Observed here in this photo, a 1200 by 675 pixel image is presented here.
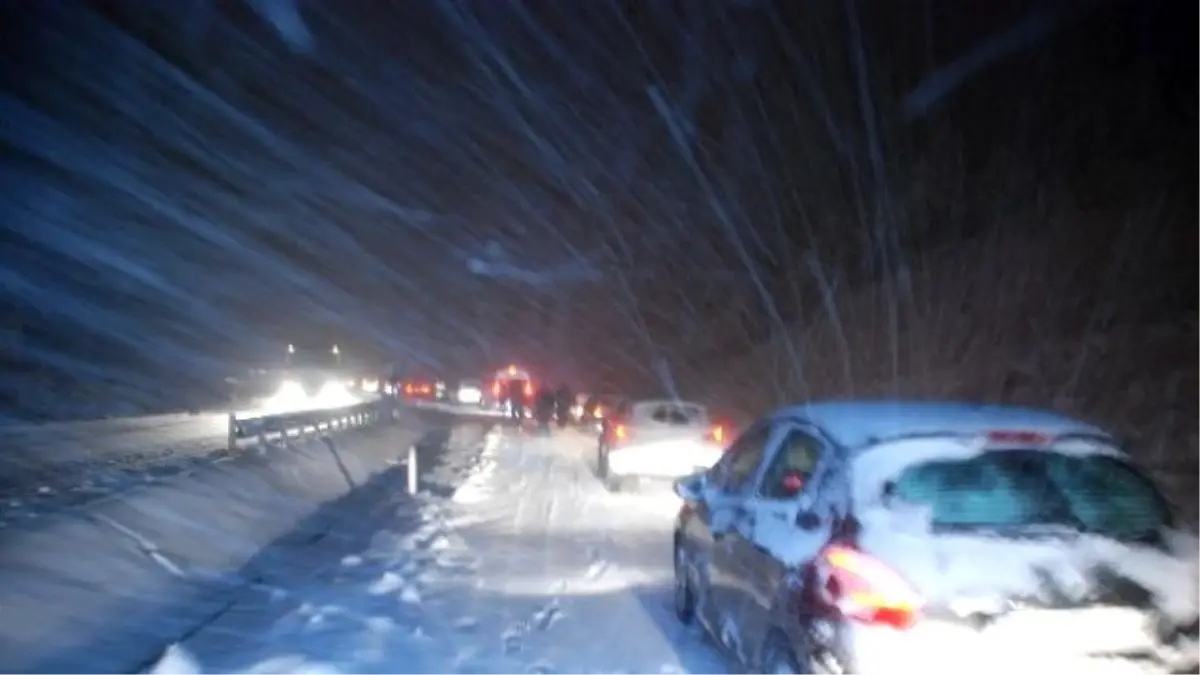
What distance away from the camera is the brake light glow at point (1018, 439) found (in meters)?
5.71

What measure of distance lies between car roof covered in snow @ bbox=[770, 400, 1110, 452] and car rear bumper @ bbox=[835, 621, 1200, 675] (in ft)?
3.36

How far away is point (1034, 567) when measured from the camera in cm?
521

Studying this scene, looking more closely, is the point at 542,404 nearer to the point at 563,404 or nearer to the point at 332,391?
the point at 563,404

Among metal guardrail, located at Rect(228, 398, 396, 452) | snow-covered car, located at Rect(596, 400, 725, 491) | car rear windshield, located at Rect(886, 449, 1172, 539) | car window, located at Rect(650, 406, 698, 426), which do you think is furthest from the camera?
car window, located at Rect(650, 406, 698, 426)

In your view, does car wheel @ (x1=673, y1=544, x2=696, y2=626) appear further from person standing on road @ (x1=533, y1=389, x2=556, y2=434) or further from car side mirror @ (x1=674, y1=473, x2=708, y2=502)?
person standing on road @ (x1=533, y1=389, x2=556, y2=434)

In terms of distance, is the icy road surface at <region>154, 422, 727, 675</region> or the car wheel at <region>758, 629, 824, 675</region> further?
the icy road surface at <region>154, 422, 727, 675</region>

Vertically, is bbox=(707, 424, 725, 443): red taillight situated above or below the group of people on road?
below

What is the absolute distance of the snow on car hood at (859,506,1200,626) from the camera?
515 cm

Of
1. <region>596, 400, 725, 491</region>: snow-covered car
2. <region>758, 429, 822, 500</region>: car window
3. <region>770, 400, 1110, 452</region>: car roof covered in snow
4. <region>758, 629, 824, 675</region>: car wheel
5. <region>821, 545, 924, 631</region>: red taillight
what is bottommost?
<region>758, 629, 824, 675</region>: car wheel

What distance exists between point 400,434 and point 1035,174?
1773 centimetres

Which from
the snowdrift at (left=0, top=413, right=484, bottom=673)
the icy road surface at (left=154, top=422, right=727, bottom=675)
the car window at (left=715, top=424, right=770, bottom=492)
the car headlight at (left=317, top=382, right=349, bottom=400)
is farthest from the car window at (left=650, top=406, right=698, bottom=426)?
the car headlight at (left=317, top=382, right=349, bottom=400)

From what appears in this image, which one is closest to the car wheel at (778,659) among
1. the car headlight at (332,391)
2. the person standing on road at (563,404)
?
the car headlight at (332,391)

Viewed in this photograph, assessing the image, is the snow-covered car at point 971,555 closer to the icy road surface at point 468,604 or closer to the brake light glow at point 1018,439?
the brake light glow at point 1018,439

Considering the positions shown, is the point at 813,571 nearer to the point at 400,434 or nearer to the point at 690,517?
the point at 690,517
